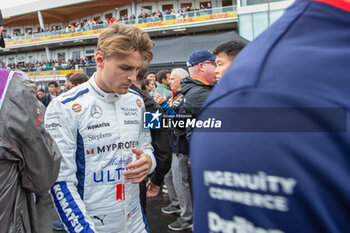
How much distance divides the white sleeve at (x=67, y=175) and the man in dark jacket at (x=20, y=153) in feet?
0.21

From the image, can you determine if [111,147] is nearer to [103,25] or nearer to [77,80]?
[77,80]

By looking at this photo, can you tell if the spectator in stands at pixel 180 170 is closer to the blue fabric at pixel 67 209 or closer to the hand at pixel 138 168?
the hand at pixel 138 168

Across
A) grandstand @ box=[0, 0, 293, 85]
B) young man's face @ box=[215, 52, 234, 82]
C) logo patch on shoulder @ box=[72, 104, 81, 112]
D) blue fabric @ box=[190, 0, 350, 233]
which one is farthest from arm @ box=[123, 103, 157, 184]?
grandstand @ box=[0, 0, 293, 85]

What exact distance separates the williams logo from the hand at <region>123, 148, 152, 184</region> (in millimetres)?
353

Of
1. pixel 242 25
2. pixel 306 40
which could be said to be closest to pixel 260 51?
pixel 306 40

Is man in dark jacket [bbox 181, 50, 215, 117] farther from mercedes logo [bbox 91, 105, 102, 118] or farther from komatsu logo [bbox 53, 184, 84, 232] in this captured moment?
komatsu logo [bbox 53, 184, 84, 232]

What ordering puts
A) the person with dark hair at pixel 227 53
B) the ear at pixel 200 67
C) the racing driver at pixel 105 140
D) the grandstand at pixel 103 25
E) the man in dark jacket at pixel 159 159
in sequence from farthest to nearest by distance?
1. the grandstand at pixel 103 25
2. the ear at pixel 200 67
3. the person with dark hair at pixel 227 53
4. the man in dark jacket at pixel 159 159
5. the racing driver at pixel 105 140

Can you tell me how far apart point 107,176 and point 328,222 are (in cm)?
122

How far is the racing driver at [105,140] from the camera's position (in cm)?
129

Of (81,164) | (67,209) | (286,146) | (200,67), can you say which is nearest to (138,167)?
(81,164)

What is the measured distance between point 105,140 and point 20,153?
1.38 ft

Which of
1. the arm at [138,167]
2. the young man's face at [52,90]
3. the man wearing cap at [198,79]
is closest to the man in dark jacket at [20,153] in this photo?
the arm at [138,167]

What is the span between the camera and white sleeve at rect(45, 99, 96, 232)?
1.17 meters

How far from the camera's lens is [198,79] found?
2.75 meters
